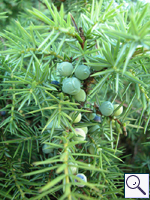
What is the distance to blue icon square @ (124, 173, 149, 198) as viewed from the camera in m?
0.56

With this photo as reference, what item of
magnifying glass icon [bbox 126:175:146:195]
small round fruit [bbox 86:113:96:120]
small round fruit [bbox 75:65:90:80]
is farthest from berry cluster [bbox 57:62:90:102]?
magnifying glass icon [bbox 126:175:146:195]

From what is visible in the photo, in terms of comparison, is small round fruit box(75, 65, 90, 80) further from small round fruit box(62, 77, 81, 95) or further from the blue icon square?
the blue icon square

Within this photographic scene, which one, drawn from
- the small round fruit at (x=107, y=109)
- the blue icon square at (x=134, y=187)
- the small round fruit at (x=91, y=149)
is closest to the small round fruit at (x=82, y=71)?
the small round fruit at (x=107, y=109)

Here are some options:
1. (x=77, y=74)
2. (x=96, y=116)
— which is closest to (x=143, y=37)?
(x=77, y=74)

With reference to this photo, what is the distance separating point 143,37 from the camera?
0.32 m

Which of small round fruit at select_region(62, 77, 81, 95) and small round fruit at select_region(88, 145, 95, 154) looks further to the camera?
small round fruit at select_region(88, 145, 95, 154)

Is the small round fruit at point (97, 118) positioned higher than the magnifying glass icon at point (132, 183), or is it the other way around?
the small round fruit at point (97, 118)

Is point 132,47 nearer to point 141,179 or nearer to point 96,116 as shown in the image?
point 96,116

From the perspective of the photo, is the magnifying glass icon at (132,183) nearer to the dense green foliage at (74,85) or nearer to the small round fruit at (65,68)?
the dense green foliage at (74,85)

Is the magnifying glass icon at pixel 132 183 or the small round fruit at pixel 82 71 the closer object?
the small round fruit at pixel 82 71

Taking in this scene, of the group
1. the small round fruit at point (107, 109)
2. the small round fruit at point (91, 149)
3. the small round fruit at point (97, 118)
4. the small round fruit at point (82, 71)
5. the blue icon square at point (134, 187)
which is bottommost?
the blue icon square at point (134, 187)

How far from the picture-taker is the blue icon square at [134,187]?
1.84 ft

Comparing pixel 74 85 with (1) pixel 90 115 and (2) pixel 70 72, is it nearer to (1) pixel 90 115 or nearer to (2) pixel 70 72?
(2) pixel 70 72

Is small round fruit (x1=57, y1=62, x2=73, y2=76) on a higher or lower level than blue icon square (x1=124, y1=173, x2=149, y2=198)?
higher
